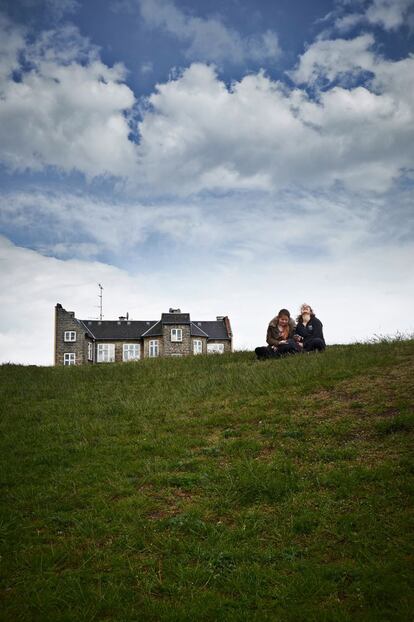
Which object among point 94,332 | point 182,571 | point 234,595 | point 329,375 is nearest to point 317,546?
point 234,595

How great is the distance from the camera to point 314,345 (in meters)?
17.4

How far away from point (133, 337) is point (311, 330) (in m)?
44.7

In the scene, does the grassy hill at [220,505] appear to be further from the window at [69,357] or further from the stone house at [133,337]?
the window at [69,357]

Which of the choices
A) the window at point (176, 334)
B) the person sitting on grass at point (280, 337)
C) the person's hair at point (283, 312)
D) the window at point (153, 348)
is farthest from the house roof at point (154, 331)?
the person's hair at point (283, 312)

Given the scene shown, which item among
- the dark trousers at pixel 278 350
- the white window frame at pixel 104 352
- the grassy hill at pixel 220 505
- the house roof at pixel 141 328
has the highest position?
the house roof at pixel 141 328

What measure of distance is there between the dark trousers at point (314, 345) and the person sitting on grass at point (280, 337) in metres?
0.51

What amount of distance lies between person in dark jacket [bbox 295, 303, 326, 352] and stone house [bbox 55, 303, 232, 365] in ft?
122

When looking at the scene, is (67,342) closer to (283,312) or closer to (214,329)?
(214,329)

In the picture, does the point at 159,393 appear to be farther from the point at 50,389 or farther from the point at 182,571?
the point at 182,571

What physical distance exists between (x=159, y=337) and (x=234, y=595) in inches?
2081

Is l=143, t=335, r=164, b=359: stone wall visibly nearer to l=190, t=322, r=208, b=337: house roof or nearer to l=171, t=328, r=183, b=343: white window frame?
l=171, t=328, r=183, b=343: white window frame

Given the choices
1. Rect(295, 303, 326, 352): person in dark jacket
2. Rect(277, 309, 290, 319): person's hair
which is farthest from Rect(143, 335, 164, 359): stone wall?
Rect(277, 309, 290, 319): person's hair

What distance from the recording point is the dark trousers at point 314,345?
17.4m

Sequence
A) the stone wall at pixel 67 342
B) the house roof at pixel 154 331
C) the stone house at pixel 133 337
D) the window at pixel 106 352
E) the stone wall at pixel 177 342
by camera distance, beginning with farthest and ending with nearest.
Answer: the window at pixel 106 352 < the house roof at pixel 154 331 < the stone wall at pixel 177 342 < the stone house at pixel 133 337 < the stone wall at pixel 67 342
